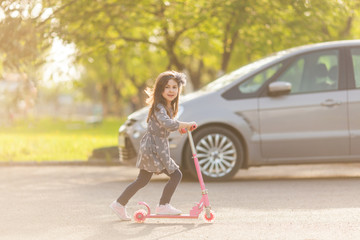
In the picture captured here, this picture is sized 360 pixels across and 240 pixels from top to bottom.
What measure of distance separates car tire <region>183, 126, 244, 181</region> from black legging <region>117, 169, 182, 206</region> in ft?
10.8

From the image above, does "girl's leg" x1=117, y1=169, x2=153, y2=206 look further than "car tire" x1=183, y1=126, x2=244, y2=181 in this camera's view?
Result: No

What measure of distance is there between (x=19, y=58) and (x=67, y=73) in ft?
7.54

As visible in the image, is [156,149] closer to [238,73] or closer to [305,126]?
[305,126]

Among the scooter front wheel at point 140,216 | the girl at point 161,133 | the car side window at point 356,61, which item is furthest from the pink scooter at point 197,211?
the car side window at point 356,61

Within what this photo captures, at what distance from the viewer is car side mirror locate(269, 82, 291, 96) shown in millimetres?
9945

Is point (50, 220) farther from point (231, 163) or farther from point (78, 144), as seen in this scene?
point (78, 144)

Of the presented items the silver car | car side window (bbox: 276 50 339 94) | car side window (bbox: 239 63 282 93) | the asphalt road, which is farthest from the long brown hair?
car side window (bbox: 276 50 339 94)

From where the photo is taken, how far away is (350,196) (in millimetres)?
8391

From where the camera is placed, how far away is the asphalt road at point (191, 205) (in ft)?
20.2

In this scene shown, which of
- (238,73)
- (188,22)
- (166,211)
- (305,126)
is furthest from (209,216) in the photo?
(188,22)

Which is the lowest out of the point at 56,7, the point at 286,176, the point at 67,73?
the point at 286,176

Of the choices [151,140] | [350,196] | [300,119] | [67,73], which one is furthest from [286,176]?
[67,73]

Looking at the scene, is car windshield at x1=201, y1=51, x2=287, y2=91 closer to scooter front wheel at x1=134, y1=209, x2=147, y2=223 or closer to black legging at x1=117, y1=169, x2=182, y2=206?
black legging at x1=117, y1=169, x2=182, y2=206

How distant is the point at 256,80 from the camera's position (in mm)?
10195
